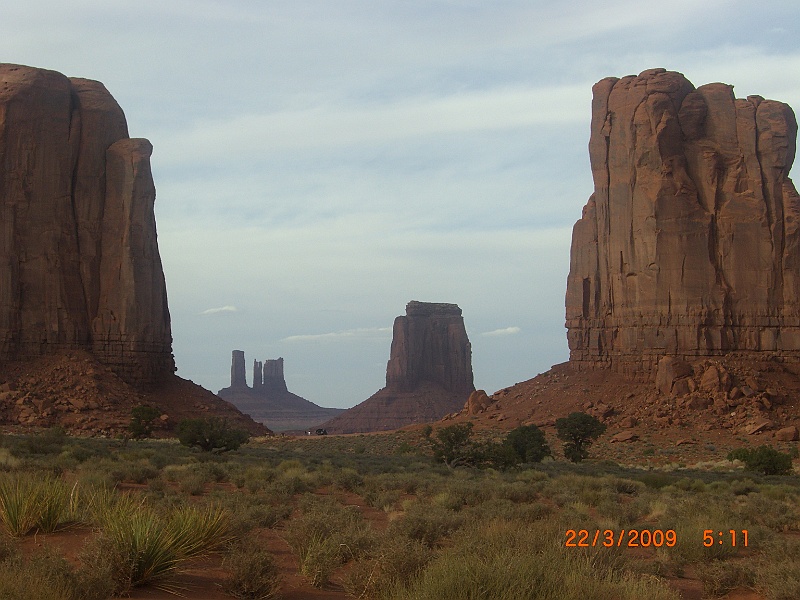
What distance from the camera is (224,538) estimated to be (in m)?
11.4

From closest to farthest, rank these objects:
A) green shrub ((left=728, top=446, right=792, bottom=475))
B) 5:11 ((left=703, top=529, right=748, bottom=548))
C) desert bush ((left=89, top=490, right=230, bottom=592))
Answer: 1. desert bush ((left=89, top=490, right=230, bottom=592))
2. 5:11 ((left=703, top=529, right=748, bottom=548))
3. green shrub ((left=728, top=446, right=792, bottom=475))

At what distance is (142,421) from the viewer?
153 feet

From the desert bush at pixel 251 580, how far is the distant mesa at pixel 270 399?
139 metres

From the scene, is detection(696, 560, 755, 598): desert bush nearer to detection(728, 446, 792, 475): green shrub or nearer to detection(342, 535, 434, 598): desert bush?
detection(342, 535, 434, 598): desert bush

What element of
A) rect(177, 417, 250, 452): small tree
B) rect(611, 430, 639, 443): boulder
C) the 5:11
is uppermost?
rect(177, 417, 250, 452): small tree

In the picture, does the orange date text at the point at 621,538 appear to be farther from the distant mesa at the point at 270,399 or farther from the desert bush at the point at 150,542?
the distant mesa at the point at 270,399

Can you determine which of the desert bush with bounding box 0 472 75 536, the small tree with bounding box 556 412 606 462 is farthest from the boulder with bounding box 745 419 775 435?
the desert bush with bounding box 0 472 75 536

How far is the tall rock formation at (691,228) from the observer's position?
53938mm

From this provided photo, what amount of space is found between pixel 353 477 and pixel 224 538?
994 centimetres

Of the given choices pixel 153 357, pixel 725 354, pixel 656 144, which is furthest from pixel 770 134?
pixel 153 357

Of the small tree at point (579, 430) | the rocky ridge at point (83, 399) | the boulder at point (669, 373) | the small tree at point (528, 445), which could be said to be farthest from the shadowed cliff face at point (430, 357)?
the small tree at point (528, 445)

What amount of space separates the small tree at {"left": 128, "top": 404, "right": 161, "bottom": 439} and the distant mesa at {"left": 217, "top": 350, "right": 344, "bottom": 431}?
10109cm

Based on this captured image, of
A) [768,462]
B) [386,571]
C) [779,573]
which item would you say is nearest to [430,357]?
[768,462]

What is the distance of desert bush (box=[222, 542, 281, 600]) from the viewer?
948cm
